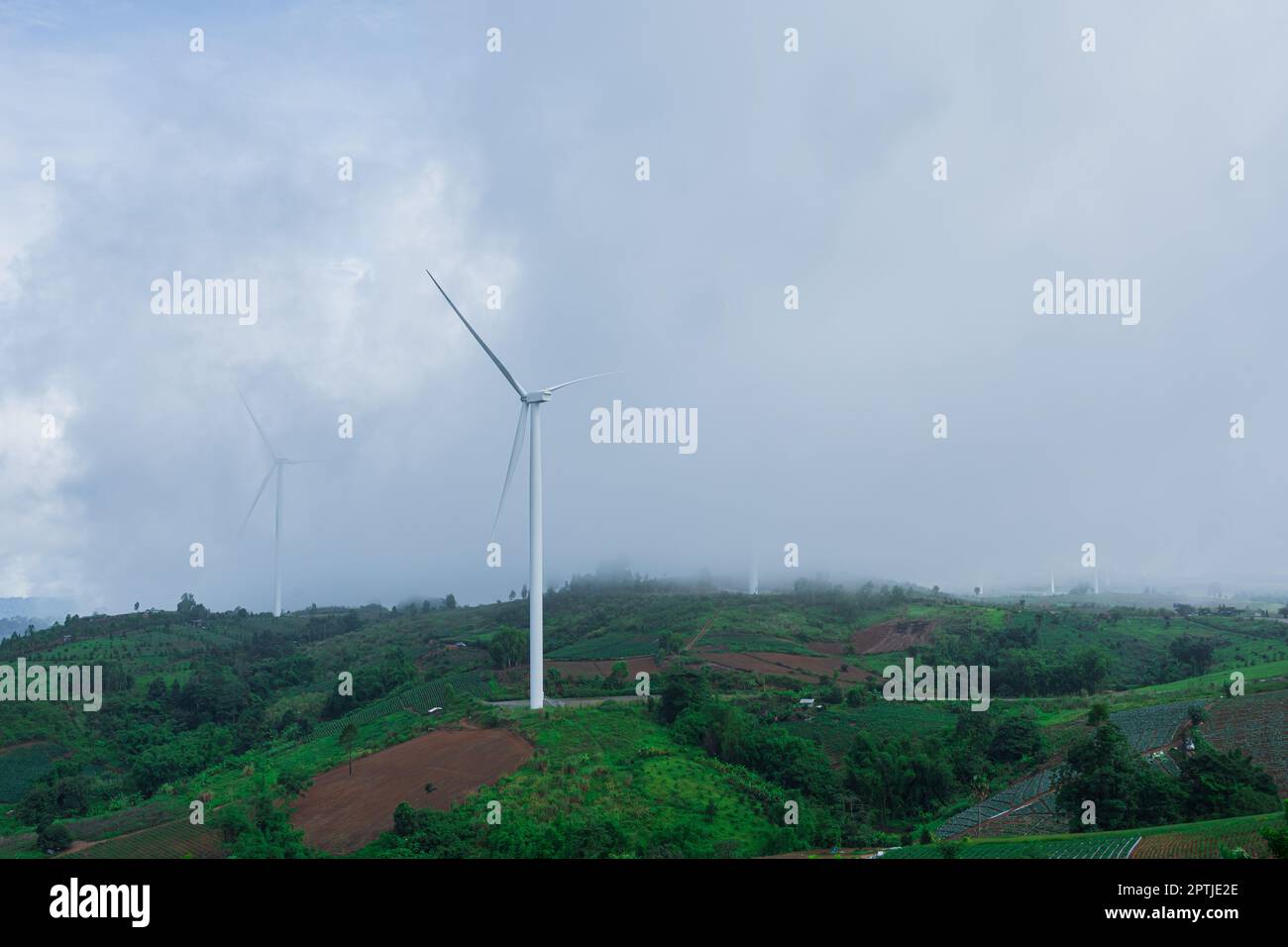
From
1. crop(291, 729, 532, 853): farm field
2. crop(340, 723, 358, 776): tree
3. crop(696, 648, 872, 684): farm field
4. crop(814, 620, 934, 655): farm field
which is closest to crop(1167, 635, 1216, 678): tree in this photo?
Result: crop(814, 620, 934, 655): farm field

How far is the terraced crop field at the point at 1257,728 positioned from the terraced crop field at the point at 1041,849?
1418 cm

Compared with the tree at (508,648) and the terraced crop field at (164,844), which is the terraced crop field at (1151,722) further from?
the terraced crop field at (164,844)

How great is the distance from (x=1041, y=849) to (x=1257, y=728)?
2577cm

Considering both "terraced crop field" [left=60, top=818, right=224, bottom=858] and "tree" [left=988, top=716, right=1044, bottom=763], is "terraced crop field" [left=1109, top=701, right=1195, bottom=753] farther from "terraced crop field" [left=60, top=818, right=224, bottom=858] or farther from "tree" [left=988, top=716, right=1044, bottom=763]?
"terraced crop field" [left=60, top=818, right=224, bottom=858]

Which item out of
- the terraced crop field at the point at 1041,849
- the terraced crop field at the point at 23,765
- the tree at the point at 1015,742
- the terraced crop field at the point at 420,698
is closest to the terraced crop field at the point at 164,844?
the terraced crop field at the point at 420,698

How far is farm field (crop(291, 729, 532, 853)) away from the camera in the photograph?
47.8m

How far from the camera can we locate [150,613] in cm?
12219

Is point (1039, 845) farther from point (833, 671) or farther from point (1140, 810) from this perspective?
point (833, 671)

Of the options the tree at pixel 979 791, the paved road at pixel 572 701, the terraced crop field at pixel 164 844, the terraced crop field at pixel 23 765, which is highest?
the paved road at pixel 572 701

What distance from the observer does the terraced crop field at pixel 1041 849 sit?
38500 mm
